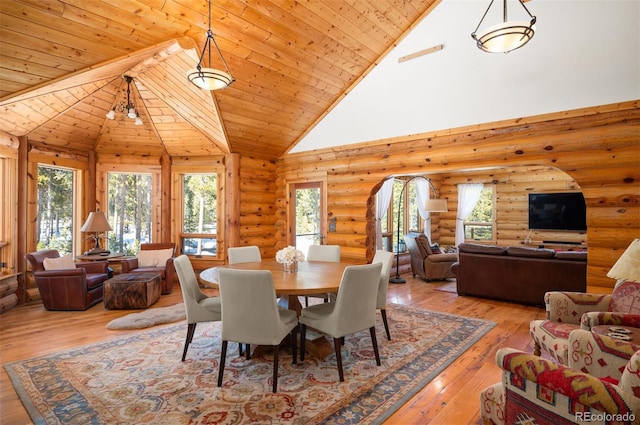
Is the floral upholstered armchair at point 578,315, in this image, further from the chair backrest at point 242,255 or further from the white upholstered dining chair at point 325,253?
the chair backrest at point 242,255

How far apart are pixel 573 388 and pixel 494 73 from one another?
13.4 ft

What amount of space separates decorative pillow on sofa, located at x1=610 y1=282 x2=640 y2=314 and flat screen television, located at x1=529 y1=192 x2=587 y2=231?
616 cm

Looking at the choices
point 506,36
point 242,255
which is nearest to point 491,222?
point 506,36

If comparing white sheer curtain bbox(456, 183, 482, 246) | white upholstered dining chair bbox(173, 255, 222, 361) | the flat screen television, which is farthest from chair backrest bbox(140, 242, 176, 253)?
the flat screen television

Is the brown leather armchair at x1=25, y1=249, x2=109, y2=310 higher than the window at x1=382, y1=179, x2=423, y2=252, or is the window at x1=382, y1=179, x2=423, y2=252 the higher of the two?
the window at x1=382, y1=179, x2=423, y2=252

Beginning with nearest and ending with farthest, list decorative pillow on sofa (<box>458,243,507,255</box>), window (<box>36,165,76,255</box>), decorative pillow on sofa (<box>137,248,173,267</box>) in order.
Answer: decorative pillow on sofa (<box>458,243,507,255</box>)
window (<box>36,165,76,255</box>)
decorative pillow on sofa (<box>137,248,173,267</box>)

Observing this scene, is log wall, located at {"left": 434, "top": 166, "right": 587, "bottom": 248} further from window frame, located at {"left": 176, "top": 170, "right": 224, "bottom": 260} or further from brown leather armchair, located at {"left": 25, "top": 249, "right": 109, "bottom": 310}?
brown leather armchair, located at {"left": 25, "top": 249, "right": 109, "bottom": 310}

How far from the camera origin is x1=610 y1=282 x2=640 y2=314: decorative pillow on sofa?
251cm

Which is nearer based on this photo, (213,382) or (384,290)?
(213,382)

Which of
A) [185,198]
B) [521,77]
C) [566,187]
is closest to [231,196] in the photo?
[185,198]

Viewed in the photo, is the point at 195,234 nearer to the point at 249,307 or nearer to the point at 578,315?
the point at 249,307

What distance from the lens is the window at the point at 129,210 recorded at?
6.29 meters

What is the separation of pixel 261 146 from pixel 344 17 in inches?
117

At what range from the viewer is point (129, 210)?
20.9 ft
